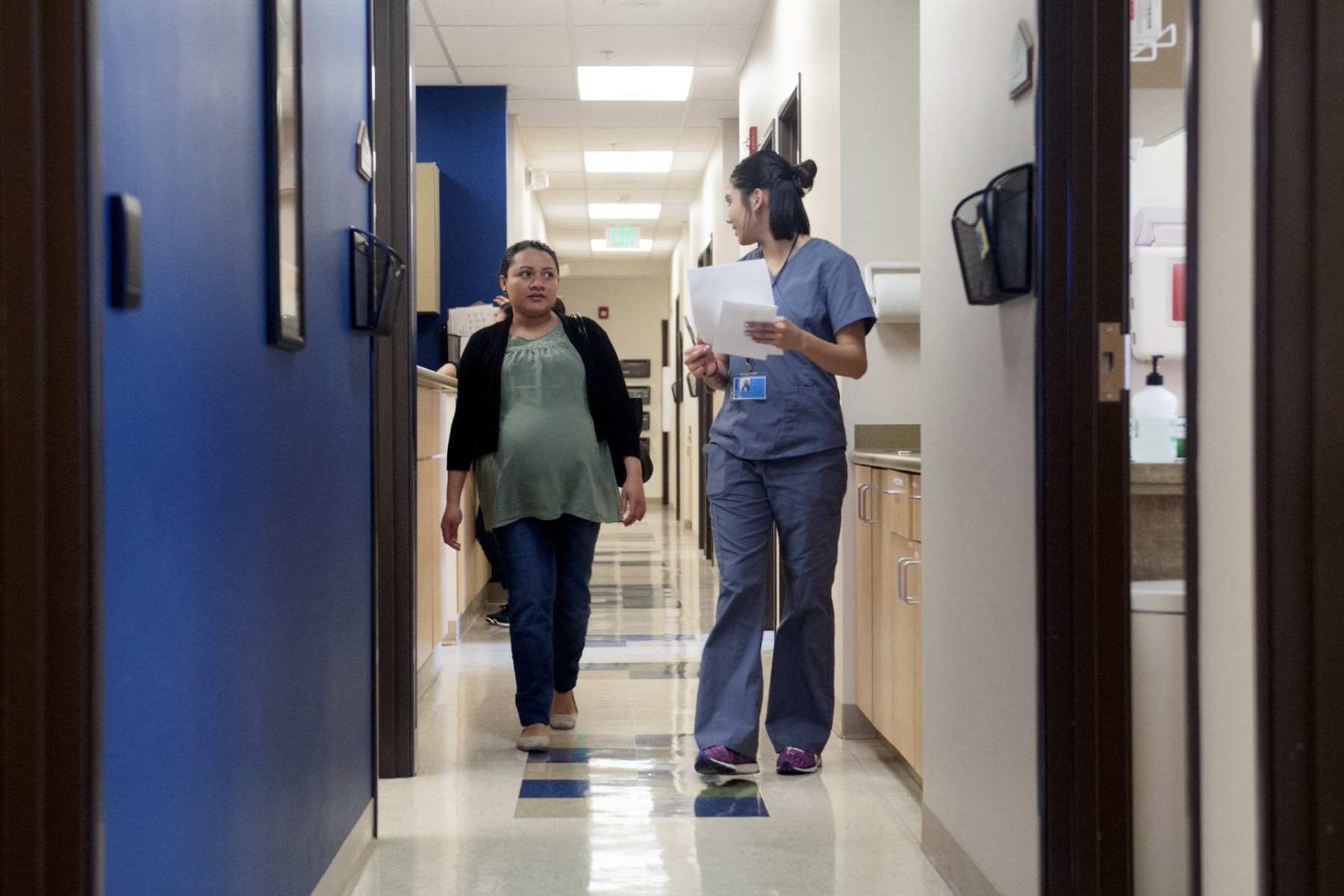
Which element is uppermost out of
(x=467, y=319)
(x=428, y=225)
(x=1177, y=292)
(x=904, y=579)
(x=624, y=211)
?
(x=624, y=211)

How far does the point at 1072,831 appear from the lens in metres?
1.96

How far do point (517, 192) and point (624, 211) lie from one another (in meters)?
3.71

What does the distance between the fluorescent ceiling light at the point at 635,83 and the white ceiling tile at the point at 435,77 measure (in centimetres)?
69

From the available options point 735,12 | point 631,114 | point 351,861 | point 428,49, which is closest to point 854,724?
point 351,861

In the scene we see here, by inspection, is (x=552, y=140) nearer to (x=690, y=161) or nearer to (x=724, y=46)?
(x=690, y=161)

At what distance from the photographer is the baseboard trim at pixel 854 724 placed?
374cm

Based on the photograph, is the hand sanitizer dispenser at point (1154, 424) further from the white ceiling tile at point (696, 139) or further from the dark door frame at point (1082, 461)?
the white ceiling tile at point (696, 139)

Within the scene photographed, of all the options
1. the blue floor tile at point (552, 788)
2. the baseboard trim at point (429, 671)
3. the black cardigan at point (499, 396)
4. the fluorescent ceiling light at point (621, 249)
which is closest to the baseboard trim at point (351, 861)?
the blue floor tile at point (552, 788)

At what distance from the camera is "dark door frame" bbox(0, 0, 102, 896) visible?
1.18 metres

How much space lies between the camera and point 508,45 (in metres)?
6.54

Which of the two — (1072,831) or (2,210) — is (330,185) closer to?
(2,210)

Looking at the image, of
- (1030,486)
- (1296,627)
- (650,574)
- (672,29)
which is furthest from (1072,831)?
(650,574)

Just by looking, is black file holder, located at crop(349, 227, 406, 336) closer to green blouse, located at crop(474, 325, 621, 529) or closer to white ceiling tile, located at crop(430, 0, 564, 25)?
green blouse, located at crop(474, 325, 621, 529)

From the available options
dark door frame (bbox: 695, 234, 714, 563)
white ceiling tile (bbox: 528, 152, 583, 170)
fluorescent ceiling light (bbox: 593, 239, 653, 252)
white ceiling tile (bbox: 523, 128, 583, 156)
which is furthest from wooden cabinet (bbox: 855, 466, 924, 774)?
fluorescent ceiling light (bbox: 593, 239, 653, 252)
